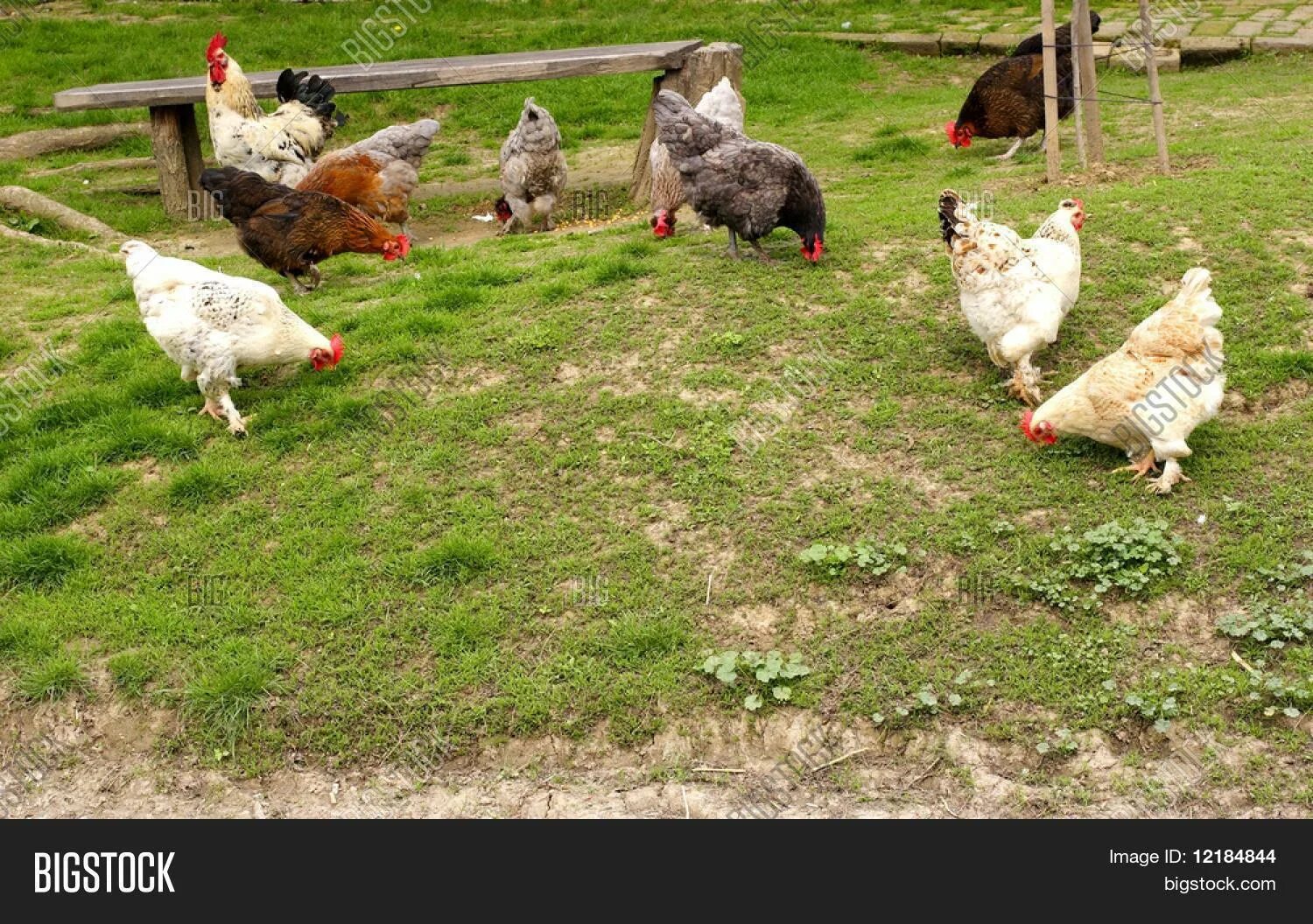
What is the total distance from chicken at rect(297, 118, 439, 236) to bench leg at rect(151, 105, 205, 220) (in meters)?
1.99

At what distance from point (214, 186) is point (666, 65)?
174 inches

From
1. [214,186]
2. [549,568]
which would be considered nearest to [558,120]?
[214,186]

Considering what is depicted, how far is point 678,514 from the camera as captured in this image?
5777 millimetres

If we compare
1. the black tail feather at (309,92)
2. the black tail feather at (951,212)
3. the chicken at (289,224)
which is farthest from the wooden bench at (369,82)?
the black tail feather at (951,212)

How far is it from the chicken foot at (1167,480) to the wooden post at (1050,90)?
12.5 feet

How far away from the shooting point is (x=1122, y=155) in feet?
32.5

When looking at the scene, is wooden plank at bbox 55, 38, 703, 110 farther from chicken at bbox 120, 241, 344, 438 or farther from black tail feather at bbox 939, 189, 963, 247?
black tail feather at bbox 939, 189, 963, 247

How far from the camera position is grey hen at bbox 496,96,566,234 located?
9.96 metres

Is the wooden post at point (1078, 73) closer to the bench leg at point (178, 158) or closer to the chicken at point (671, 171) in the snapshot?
the chicken at point (671, 171)

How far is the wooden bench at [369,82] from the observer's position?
10.7 m

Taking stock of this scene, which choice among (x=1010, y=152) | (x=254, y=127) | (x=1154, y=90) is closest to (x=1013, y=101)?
(x=1010, y=152)

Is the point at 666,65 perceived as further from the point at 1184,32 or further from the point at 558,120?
the point at 1184,32

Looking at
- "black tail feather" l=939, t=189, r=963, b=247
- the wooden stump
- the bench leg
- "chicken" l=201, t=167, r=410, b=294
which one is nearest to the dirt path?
"black tail feather" l=939, t=189, r=963, b=247

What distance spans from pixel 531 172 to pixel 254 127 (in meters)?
2.42
